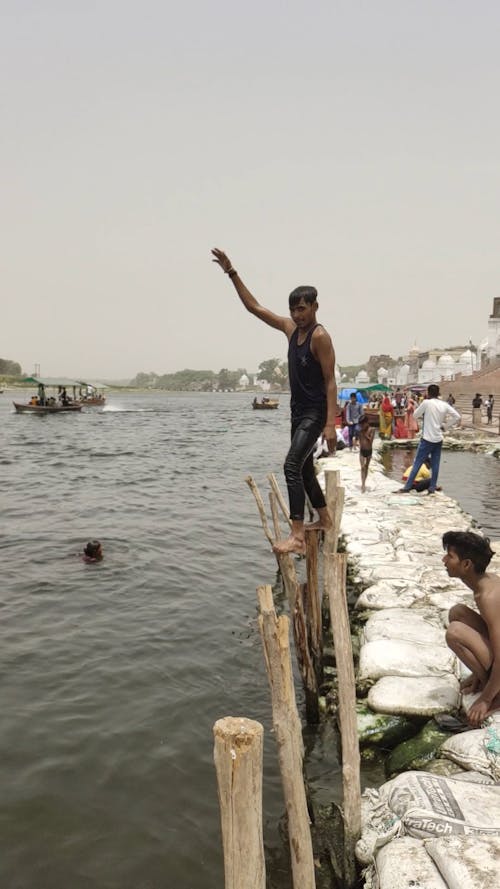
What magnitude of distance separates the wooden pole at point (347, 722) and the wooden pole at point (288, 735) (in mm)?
587

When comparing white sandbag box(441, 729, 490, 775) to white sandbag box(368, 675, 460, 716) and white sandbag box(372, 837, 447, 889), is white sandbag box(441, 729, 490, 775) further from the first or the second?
white sandbag box(372, 837, 447, 889)

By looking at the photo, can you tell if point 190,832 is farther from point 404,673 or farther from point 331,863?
point 404,673

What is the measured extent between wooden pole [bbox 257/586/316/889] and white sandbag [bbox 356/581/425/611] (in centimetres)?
356

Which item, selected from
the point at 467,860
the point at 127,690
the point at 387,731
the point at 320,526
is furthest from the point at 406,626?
the point at 467,860

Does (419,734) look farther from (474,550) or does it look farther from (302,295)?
(302,295)

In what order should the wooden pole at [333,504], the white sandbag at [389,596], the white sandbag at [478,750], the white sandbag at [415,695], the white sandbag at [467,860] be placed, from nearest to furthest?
the white sandbag at [467,860] → the white sandbag at [478,750] → the white sandbag at [415,695] → the wooden pole at [333,504] → the white sandbag at [389,596]

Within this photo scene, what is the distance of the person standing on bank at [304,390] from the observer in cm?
442

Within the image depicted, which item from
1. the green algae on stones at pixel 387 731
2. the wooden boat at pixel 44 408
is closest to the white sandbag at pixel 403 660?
the green algae on stones at pixel 387 731

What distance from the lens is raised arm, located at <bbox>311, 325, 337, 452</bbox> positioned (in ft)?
14.5

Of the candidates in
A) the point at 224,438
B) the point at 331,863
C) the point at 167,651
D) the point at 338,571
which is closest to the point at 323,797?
the point at 331,863

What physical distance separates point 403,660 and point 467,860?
7.58 ft

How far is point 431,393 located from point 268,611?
835 centimetres

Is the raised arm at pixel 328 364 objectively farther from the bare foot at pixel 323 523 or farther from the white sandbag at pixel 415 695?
the white sandbag at pixel 415 695

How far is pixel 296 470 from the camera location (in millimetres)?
4602
